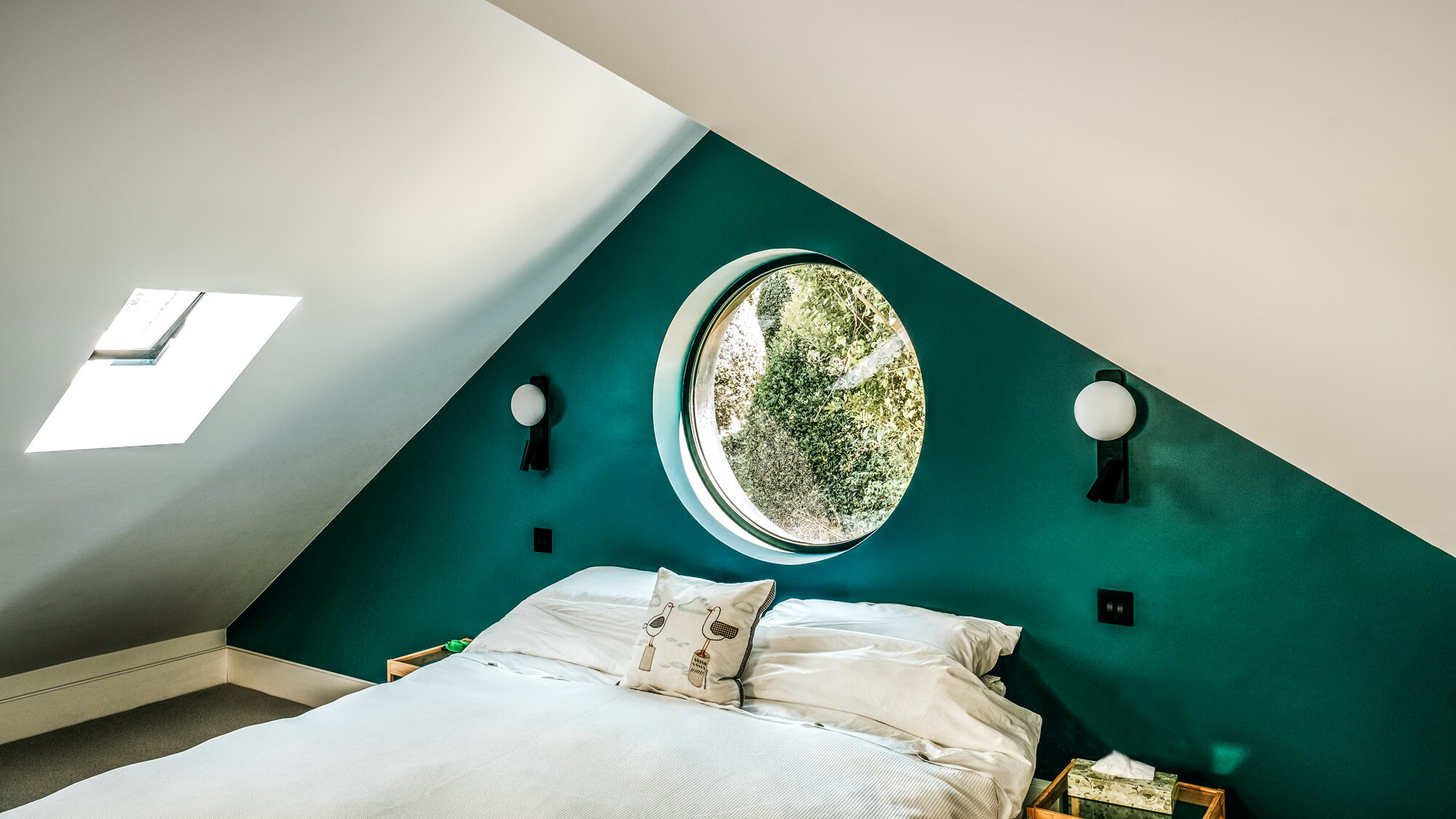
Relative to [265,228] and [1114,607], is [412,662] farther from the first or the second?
[1114,607]

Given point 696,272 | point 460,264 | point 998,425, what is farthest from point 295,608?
point 998,425

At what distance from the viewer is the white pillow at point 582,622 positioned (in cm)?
290

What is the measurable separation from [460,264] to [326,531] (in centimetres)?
187

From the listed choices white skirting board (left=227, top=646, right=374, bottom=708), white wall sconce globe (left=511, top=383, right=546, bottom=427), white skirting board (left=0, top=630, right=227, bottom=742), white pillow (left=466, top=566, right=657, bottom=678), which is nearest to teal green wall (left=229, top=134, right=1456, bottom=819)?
white wall sconce globe (left=511, top=383, right=546, bottom=427)

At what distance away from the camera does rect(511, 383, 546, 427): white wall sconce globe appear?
3.60 metres

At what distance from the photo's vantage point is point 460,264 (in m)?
3.22

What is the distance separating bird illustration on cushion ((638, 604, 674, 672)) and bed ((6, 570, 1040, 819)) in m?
0.09

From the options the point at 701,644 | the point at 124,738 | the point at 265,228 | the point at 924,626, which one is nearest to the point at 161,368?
the point at 265,228

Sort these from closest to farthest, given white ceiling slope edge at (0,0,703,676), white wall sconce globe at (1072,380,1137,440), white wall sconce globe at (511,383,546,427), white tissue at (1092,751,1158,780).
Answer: white ceiling slope edge at (0,0,703,676) < white tissue at (1092,751,1158,780) < white wall sconce globe at (1072,380,1137,440) < white wall sconce globe at (511,383,546,427)

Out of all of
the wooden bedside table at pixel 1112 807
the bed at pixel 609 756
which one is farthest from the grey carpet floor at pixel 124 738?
the wooden bedside table at pixel 1112 807

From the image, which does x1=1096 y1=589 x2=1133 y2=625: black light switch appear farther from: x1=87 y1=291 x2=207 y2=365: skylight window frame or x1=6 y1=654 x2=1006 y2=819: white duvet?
x1=87 y1=291 x2=207 y2=365: skylight window frame

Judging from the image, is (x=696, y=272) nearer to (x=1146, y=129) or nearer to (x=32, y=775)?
(x=1146, y=129)

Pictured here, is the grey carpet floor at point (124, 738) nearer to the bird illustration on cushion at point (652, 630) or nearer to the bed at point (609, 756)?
the bed at point (609, 756)

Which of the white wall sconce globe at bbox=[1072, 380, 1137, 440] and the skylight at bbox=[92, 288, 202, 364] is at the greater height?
the skylight at bbox=[92, 288, 202, 364]
